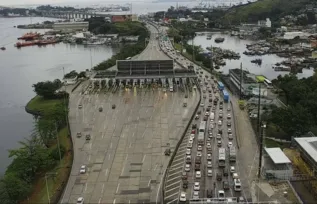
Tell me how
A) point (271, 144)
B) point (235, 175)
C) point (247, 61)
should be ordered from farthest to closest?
point (247, 61), point (271, 144), point (235, 175)

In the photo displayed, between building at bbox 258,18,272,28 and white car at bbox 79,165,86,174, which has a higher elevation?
building at bbox 258,18,272,28

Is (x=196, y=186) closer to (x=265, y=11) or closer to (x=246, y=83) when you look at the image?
(x=246, y=83)

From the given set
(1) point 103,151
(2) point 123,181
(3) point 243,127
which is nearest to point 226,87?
(3) point 243,127

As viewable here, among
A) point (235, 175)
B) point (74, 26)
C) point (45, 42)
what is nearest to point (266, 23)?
point (74, 26)

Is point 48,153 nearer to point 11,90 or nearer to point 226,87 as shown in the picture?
point 226,87

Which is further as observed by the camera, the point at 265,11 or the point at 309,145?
the point at 265,11

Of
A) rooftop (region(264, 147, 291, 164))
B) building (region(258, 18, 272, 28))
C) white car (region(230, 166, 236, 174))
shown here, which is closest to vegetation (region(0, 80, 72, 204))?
white car (region(230, 166, 236, 174))

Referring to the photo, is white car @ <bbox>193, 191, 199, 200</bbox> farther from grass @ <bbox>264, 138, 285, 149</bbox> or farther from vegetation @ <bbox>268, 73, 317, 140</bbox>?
vegetation @ <bbox>268, 73, 317, 140</bbox>

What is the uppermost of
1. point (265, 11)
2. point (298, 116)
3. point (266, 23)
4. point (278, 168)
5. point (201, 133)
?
point (265, 11)
